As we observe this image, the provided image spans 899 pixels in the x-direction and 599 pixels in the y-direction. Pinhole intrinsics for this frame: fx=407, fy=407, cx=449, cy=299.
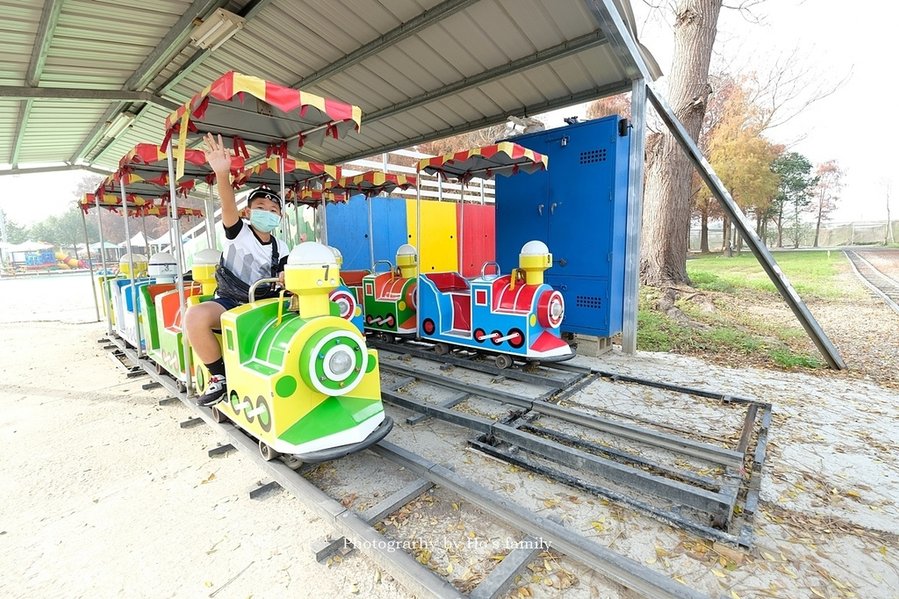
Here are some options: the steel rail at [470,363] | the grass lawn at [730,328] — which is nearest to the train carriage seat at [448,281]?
the steel rail at [470,363]

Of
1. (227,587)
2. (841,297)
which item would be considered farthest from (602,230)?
(841,297)

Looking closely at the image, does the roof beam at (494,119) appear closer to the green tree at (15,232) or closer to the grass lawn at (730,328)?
the grass lawn at (730,328)

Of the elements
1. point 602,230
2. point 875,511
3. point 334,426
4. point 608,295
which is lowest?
point 875,511

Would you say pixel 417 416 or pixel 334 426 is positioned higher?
pixel 334 426

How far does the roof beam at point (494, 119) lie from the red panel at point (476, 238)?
11.6 ft

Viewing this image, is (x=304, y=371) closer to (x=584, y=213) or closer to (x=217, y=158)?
(x=217, y=158)

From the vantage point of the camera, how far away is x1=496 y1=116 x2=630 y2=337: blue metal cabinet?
221 inches

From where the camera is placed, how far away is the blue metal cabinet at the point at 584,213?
5602 millimetres

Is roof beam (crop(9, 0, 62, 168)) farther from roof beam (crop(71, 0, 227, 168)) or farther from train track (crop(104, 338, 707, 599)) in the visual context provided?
train track (crop(104, 338, 707, 599))

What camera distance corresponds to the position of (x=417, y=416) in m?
3.79

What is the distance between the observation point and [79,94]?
276 inches

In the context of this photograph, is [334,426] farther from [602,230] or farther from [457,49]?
[457,49]

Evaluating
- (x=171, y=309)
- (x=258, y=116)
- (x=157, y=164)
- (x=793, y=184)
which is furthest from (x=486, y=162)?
(x=793, y=184)

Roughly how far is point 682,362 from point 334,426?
15.5ft
